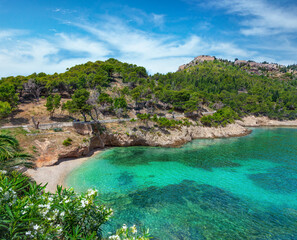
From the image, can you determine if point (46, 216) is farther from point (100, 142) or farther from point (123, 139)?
point (123, 139)

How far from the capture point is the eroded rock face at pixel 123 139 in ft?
113

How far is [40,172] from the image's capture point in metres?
29.4

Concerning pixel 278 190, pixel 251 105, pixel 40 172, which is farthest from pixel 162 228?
pixel 251 105

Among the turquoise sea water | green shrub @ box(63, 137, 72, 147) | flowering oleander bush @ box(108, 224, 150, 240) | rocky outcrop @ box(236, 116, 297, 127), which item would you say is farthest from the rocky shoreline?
rocky outcrop @ box(236, 116, 297, 127)

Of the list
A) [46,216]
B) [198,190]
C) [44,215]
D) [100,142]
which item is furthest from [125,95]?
[44,215]

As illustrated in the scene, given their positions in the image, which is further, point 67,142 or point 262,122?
point 262,122

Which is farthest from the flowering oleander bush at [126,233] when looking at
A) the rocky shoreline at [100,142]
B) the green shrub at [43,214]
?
the rocky shoreline at [100,142]

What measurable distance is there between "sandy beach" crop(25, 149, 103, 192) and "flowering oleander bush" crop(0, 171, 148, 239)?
68.9 ft

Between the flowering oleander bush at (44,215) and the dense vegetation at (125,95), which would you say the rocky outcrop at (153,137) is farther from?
the flowering oleander bush at (44,215)

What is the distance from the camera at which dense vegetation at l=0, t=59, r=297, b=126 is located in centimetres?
4752

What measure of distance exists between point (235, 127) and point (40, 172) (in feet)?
245

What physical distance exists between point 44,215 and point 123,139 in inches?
1655

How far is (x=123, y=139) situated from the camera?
48812 millimetres

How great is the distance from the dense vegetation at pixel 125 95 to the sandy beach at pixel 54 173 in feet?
52.1
